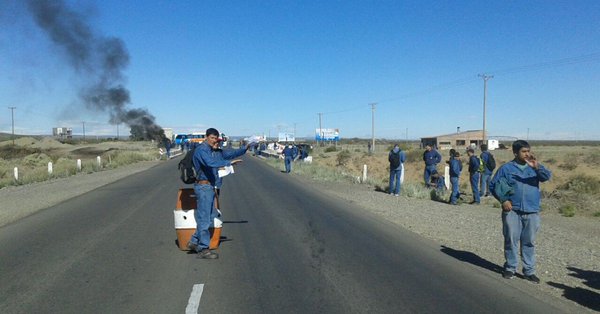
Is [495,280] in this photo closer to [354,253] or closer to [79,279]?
[354,253]

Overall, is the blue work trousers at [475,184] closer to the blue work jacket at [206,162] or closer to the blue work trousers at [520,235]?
the blue work trousers at [520,235]

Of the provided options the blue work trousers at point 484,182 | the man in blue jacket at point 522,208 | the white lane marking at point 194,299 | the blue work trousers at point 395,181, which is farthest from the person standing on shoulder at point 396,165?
the white lane marking at point 194,299

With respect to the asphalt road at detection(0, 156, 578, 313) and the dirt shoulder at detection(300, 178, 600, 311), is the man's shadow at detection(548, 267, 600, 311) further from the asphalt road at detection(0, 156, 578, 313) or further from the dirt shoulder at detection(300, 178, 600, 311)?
the asphalt road at detection(0, 156, 578, 313)

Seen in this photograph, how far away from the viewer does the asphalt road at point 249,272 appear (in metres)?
5.88

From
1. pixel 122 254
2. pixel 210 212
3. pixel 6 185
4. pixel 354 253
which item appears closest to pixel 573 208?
pixel 354 253

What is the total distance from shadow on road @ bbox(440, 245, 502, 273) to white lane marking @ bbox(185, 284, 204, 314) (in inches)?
160

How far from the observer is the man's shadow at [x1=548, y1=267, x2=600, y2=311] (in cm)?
617

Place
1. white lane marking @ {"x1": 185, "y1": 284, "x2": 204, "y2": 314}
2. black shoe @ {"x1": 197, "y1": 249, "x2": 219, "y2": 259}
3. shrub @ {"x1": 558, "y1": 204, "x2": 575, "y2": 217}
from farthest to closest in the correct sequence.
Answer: shrub @ {"x1": 558, "y1": 204, "x2": 575, "y2": 217}
black shoe @ {"x1": 197, "y1": 249, "x2": 219, "y2": 259}
white lane marking @ {"x1": 185, "y1": 284, "x2": 204, "y2": 314}

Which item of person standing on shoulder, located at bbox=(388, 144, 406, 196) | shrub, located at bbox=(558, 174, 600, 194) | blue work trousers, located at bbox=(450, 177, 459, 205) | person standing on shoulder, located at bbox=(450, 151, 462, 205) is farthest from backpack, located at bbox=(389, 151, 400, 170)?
shrub, located at bbox=(558, 174, 600, 194)

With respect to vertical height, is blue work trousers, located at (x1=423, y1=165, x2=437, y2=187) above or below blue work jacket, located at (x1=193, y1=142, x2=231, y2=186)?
below

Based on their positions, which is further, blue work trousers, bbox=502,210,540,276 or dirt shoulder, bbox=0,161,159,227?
dirt shoulder, bbox=0,161,159,227

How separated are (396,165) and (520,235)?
11249 mm

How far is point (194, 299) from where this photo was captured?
604cm

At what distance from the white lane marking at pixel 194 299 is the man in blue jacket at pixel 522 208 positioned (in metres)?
3.95
